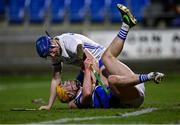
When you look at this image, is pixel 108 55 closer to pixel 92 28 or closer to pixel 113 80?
pixel 113 80

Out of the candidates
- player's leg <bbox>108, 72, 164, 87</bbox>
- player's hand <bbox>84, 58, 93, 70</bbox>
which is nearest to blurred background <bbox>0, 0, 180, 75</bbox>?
player's hand <bbox>84, 58, 93, 70</bbox>

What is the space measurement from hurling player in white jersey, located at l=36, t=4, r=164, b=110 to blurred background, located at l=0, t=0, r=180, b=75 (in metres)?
13.1

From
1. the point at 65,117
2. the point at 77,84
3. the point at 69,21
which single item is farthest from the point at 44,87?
the point at 65,117

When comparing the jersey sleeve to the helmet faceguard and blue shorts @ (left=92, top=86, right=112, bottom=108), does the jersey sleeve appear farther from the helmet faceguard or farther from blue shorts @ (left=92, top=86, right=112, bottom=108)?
blue shorts @ (left=92, top=86, right=112, bottom=108)

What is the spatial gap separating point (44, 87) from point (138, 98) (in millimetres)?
9766

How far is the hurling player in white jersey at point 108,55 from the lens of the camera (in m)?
8.84

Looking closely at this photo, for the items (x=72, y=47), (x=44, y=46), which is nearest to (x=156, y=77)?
(x=72, y=47)

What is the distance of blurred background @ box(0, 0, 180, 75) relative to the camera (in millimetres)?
22828

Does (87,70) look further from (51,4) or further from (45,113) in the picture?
(51,4)

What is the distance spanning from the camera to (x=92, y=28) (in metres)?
24.3

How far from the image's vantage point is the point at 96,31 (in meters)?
23.2

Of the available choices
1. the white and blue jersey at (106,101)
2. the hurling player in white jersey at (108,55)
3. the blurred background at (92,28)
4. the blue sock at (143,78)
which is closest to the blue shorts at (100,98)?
the white and blue jersey at (106,101)

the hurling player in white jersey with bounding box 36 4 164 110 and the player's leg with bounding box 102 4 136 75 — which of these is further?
the player's leg with bounding box 102 4 136 75

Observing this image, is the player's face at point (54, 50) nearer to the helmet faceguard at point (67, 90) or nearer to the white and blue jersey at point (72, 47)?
the white and blue jersey at point (72, 47)
